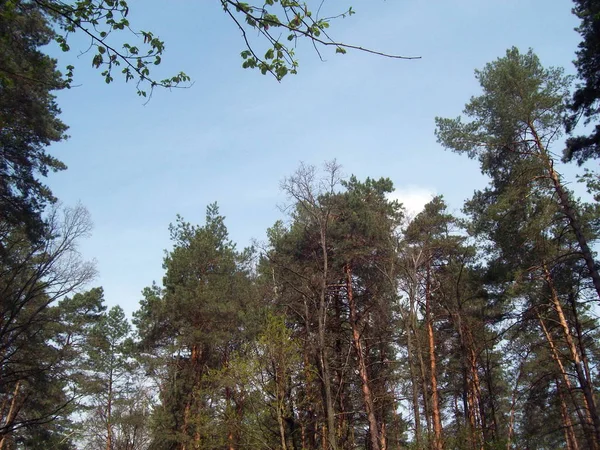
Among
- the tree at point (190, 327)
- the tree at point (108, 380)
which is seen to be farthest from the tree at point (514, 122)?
the tree at point (108, 380)

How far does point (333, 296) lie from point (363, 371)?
10.8 feet

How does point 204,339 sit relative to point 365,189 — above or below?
below

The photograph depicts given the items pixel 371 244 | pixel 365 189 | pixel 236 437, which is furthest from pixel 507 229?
pixel 236 437

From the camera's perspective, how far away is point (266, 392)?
11617mm

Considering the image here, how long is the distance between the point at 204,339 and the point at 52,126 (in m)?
11.3

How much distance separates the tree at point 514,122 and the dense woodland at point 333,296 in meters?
0.06

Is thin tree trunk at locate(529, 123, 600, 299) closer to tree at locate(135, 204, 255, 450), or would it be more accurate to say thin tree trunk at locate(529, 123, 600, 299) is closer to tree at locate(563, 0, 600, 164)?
tree at locate(563, 0, 600, 164)

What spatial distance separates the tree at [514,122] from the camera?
38.5ft

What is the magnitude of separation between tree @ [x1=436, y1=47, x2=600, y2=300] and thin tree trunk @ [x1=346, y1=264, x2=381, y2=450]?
253 inches

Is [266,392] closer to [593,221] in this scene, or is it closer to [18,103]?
[18,103]

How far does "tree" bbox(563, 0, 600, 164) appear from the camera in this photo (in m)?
8.86

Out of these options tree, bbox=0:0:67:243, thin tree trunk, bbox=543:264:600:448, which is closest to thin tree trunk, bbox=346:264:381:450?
thin tree trunk, bbox=543:264:600:448

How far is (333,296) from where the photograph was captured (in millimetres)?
16812

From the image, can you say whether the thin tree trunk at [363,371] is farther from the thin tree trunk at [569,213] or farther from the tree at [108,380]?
the tree at [108,380]
